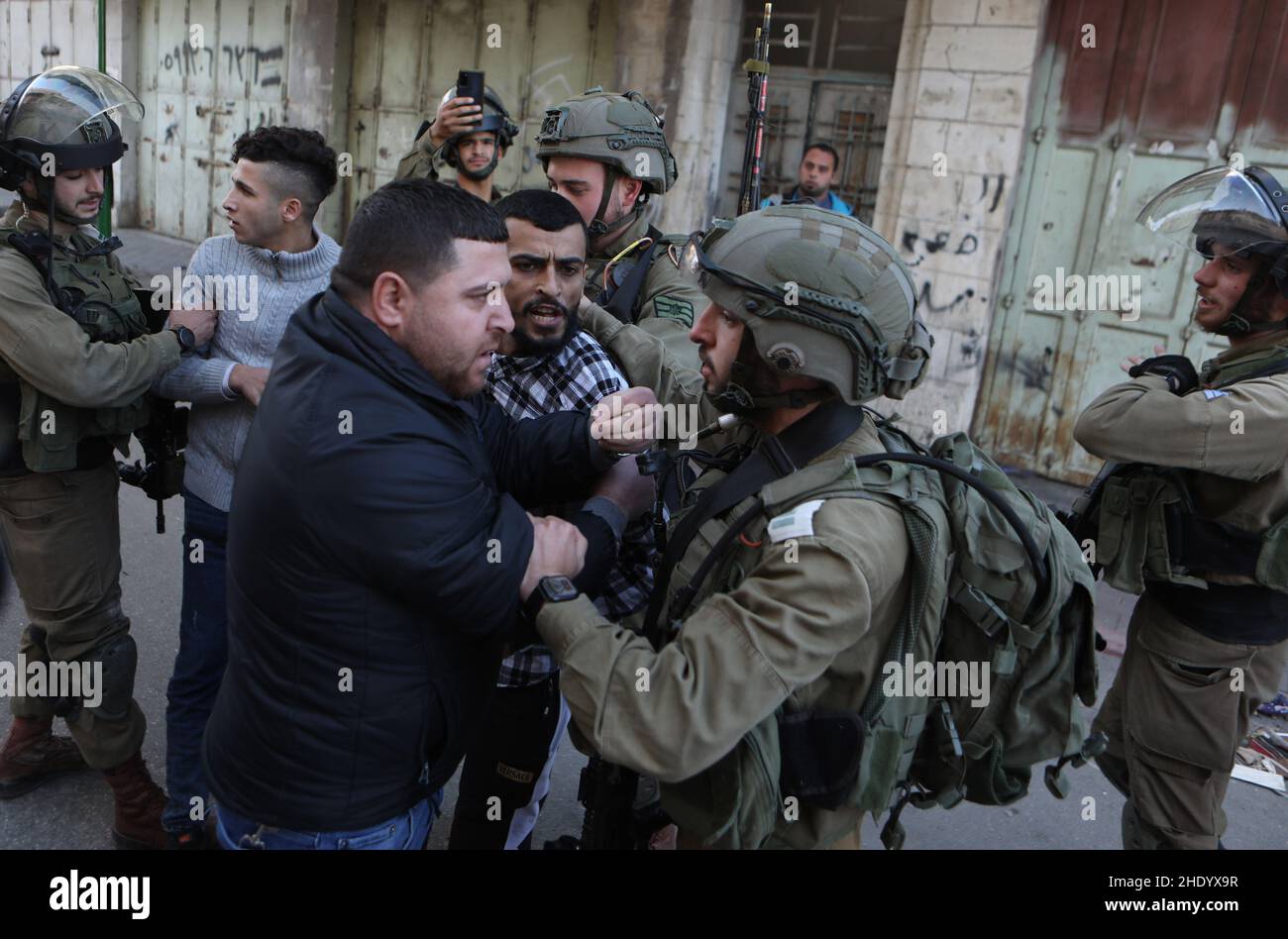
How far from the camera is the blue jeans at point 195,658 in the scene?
3.06 m

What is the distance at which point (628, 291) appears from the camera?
3.32 meters

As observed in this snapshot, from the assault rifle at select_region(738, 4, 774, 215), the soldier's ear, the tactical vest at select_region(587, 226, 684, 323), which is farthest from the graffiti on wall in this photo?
the tactical vest at select_region(587, 226, 684, 323)

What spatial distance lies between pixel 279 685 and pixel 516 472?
71 centimetres

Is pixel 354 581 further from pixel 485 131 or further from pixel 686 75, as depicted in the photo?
pixel 686 75

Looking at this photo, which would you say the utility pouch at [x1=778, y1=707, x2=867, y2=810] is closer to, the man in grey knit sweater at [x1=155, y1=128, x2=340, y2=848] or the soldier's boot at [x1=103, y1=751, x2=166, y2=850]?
the man in grey knit sweater at [x1=155, y1=128, x2=340, y2=848]

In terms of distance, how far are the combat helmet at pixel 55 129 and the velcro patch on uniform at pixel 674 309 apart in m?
1.76

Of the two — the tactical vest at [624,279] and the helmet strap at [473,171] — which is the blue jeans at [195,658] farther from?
the helmet strap at [473,171]

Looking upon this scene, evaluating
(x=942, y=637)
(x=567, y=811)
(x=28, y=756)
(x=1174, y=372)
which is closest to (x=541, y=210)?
(x=942, y=637)

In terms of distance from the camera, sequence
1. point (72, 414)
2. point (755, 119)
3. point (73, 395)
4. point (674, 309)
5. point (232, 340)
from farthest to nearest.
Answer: point (755, 119), point (674, 309), point (232, 340), point (72, 414), point (73, 395)

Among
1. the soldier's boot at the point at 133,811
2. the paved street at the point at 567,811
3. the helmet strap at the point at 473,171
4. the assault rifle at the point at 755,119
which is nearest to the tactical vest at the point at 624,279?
the assault rifle at the point at 755,119

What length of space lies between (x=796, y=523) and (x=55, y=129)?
2627mm

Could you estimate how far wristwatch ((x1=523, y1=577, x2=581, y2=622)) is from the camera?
1.79 m

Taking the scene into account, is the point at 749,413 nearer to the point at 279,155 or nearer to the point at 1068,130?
the point at 279,155

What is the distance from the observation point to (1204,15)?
6.36m
